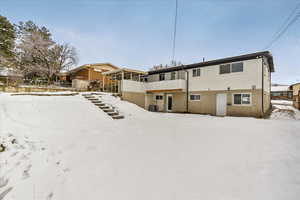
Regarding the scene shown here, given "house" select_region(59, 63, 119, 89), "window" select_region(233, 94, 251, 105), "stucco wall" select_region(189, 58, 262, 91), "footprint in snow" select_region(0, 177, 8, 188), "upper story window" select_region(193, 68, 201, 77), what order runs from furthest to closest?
"house" select_region(59, 63, 119, 89) → "upper story window" select_region(193, 68, 201, 77) → "window" select_region(233, 94, 251, 105) → "stucco wall" select_region(189, 58, 262, 91) → "footprint in snow" select_region(0, 177, 8, 188)

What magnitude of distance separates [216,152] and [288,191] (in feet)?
4.91

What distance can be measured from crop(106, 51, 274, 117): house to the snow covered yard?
6.33 m

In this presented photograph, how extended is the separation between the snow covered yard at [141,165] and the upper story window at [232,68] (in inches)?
Result: 286

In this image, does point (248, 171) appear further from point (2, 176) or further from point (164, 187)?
point (2, 176)

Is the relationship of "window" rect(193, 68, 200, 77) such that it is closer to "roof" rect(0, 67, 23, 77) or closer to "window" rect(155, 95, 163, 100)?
"window" rect(155, 95, 163, 100)

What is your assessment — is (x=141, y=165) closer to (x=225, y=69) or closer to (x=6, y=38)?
(x=225, y=69)

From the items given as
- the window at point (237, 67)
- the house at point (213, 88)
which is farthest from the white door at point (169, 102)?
the window at point (237, 67)

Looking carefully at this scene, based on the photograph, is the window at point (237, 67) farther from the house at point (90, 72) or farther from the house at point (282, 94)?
the house at point (282, 94)

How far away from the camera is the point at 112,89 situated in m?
15.4

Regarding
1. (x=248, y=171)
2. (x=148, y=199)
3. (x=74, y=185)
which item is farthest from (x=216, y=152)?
(x=74, y=185)

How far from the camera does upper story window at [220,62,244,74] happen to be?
10422mm

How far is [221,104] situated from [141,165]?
1055 cm

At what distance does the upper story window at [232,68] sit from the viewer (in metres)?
10.4

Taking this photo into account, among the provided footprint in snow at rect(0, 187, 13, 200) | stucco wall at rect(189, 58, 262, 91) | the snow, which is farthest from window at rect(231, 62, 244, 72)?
footprint in snow at rect(0, 187, 13, 200)
